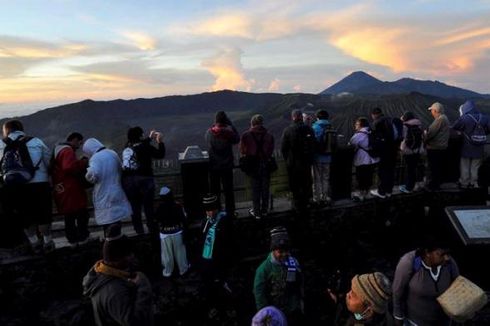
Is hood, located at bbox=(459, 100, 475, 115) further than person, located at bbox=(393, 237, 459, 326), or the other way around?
hood, located at bbox=(459, 100, 475, 115)

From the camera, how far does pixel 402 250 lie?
841 cm

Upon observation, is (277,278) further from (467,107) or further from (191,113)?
(191,113)

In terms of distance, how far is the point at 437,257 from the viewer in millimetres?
3719

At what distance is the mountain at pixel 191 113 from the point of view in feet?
336

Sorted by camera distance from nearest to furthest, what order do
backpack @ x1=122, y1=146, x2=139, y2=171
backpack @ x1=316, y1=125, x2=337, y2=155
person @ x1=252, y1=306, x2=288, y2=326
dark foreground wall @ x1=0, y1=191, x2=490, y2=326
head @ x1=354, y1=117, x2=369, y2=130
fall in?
person @ x1=252, y1=306, x2=288, y2=326
dark foreground wall @ x1=0, y1=191, x2=490, y2=326
backpack @ x1=122, y1=146, x2=139, y2=171
backpack @ x1=316, y1=125, x2=337, y2=155
head @ x1=354, y1=117, x2=369, y2=130

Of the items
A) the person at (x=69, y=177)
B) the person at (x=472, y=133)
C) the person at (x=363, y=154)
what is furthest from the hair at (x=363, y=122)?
the person at (x=69, y=177)

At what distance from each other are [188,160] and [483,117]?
5470 millimetres

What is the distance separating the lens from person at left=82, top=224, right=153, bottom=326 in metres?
2.78

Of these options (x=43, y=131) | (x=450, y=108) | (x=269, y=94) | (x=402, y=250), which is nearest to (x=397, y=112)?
(x=450, y=108)

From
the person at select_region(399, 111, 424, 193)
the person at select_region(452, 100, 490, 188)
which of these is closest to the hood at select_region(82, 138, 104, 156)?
the person at select_region(399, 111, 424, 193)

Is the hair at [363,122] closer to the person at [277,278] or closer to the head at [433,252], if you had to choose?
the head at [433,252]

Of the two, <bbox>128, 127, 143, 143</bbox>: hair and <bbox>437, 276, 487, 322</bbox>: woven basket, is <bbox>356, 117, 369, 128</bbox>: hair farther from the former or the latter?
<bbox>437, 276, 487, 322</bbox>: woven basket

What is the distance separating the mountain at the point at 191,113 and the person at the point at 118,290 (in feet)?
281

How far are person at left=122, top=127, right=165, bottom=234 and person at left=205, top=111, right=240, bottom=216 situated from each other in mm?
837
